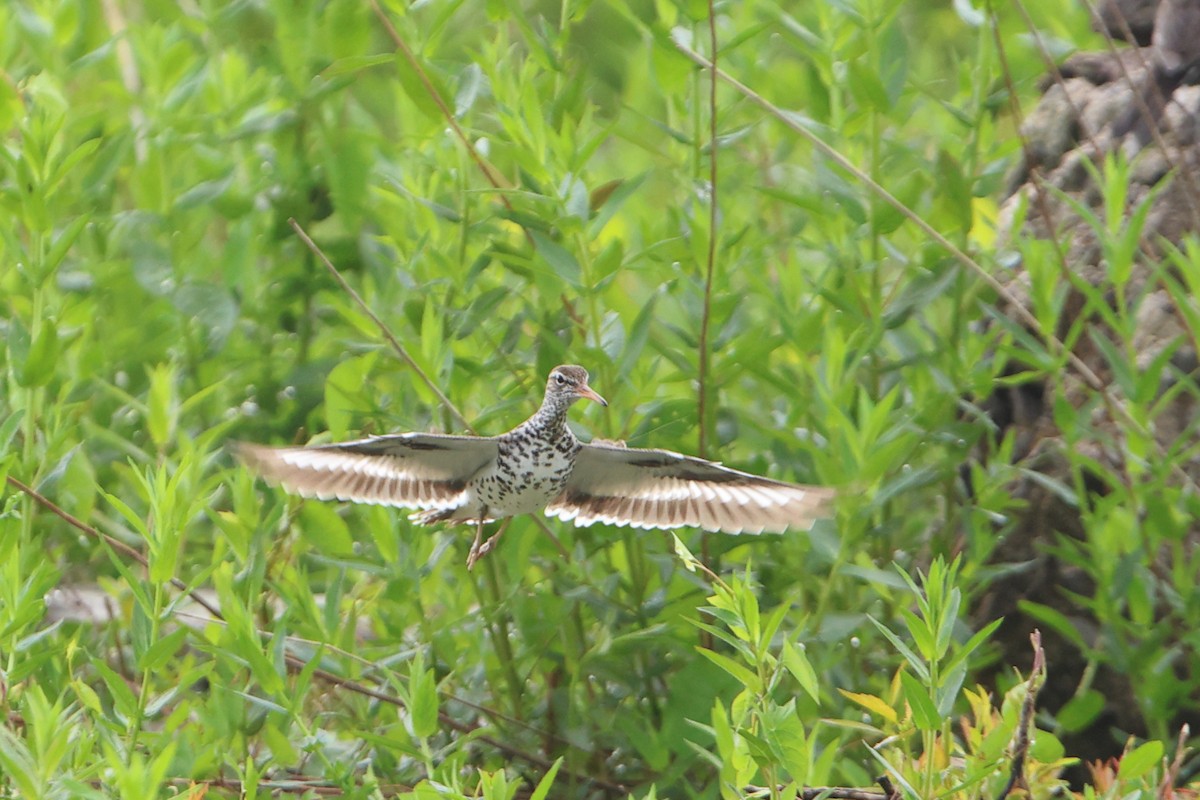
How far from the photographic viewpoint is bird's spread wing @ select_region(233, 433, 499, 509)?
9.55 feet

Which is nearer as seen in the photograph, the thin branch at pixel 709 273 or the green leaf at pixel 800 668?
the green leaf at pixel 800 668

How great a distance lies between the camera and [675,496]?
305cm

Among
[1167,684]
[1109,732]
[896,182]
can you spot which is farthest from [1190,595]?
[896,182]

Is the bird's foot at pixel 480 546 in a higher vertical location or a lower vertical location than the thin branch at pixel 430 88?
lower

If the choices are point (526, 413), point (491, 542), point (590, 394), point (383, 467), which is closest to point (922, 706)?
point (590, 394)

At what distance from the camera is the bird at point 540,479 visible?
287 centimetres

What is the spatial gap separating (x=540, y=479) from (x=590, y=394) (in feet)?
0.73

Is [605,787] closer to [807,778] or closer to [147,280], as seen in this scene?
[807,778]

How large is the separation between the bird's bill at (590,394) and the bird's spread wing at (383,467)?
205 millimetres

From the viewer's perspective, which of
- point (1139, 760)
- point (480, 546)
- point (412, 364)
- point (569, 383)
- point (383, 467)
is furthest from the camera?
point (383, 467)

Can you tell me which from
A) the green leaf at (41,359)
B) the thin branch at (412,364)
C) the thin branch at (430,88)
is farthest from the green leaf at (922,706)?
the green leaf at (41,359)

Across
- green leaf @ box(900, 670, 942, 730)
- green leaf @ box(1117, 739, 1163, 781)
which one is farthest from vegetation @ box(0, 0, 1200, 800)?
green leaf @ box(900, 670, 942, 730)

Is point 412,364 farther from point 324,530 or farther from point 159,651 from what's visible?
point 159,651

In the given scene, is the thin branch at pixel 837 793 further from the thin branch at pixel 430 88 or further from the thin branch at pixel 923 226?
the thin branch at pixel 430 88
